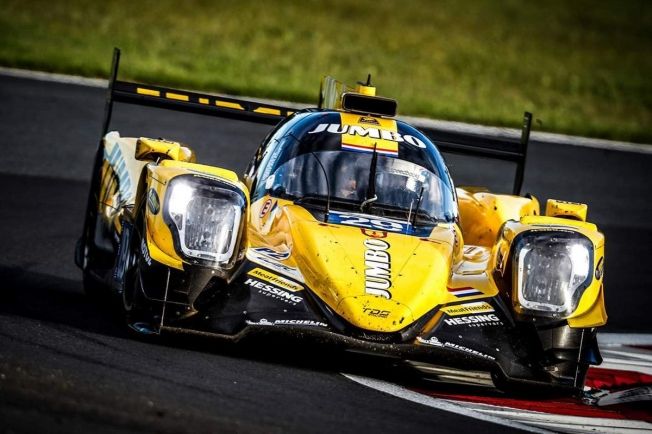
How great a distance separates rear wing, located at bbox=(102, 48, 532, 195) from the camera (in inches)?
387

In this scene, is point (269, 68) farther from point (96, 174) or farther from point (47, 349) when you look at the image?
point (47, 349)

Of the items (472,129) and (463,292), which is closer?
(463,292)

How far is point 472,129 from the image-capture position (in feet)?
60.8

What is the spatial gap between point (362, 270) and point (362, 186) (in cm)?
121

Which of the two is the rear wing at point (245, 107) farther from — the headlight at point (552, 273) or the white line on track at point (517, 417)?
the white line on track at point (517, 417)

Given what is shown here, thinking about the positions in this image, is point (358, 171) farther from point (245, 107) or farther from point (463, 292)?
point (245, 107)

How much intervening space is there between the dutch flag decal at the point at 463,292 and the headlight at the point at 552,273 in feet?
0.78

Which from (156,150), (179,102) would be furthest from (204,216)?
(179,102)

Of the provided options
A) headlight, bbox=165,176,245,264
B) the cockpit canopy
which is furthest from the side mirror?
headlight, bbox=165,176,245,264

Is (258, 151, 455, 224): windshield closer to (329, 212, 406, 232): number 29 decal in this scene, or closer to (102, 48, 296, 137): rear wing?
(329, 212, 406, 232): number 29 decal

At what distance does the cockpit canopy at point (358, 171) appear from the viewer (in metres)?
8.39

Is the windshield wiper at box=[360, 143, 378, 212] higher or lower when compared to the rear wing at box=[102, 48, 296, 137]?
lower

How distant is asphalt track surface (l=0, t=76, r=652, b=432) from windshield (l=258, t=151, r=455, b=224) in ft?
3.81

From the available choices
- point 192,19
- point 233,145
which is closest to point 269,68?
point 192,19
